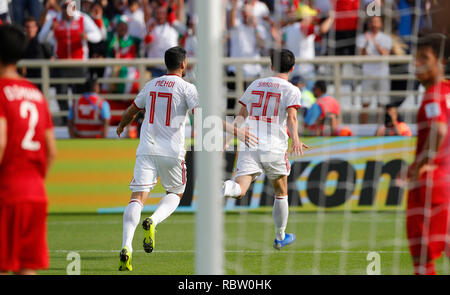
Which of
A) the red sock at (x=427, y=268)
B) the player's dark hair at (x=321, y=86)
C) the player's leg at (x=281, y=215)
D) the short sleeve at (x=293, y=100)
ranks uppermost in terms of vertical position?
the short sleeve at (x=293, y=100)

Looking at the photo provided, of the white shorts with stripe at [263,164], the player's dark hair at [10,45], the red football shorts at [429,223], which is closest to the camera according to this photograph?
the player's dark hair at [10,45]

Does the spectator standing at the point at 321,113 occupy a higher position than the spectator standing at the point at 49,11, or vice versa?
the spectator standing at the point at 49,11

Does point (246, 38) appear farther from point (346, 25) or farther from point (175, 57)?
point (175, 57)

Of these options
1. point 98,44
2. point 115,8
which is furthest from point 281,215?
point 115,8

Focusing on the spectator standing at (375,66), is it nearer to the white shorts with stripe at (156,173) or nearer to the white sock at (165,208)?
the white shorts with stripe at (156,173)

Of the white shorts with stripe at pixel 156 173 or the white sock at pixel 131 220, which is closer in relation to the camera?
the white sock at pixel 131 220

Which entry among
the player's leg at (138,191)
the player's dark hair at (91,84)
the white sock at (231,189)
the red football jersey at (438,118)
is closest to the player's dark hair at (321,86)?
the player's dark hair at (91,84)

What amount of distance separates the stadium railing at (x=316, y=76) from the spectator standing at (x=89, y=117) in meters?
0.77

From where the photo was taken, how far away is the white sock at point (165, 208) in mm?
8523

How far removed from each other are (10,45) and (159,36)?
33.5 feet

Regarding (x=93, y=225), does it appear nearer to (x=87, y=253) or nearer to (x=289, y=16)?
(x=87, y=253)

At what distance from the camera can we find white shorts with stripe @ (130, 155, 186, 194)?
8.60m

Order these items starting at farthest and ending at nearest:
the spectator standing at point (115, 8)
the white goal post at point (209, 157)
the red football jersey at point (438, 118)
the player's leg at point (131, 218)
A: 1. the spectator standing at point (115, 8)
2. the player's leg at point (131, 218)
3. the red football jersey at point (438, 118)
4. the white goal post at point (209, 157)
